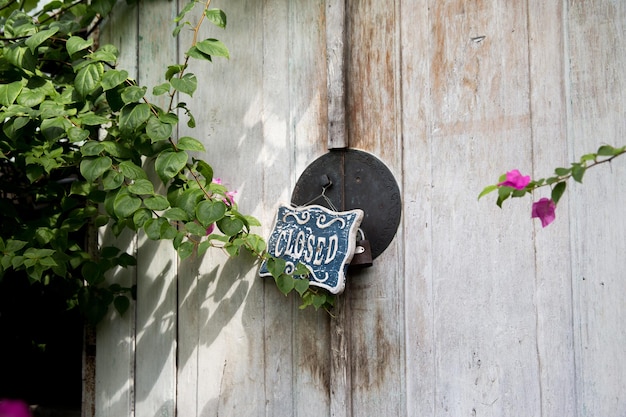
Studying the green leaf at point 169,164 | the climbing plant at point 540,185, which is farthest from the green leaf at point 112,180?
the climbing plant at point 540,185

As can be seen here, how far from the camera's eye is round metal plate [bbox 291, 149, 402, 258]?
6.04 ft

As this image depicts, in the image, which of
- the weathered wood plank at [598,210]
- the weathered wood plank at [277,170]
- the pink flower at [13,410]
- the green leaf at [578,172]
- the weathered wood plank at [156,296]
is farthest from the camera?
the weathered wood plank at [156,296]

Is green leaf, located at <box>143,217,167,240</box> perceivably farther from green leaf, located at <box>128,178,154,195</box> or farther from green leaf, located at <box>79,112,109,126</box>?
green leaf, located at <box>79,112,109,126</box>

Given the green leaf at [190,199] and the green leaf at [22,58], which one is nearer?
the green leaf at [190,199]

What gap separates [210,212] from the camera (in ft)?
5.93

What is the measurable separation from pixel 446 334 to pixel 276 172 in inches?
27.3

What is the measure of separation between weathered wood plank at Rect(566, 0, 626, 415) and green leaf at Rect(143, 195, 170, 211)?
3.56 ft

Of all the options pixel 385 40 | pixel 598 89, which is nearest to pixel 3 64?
pixel 385 40

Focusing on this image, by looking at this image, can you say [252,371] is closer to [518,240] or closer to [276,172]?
[276,172]

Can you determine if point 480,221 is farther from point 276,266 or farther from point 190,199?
point 190,199

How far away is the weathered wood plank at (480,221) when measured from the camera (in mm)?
1648

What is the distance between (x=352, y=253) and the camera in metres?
1.76

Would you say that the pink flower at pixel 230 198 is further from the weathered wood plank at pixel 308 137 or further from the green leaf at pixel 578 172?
the green leaf at pixel 578 172

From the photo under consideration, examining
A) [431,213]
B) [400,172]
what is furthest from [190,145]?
[431,213]
